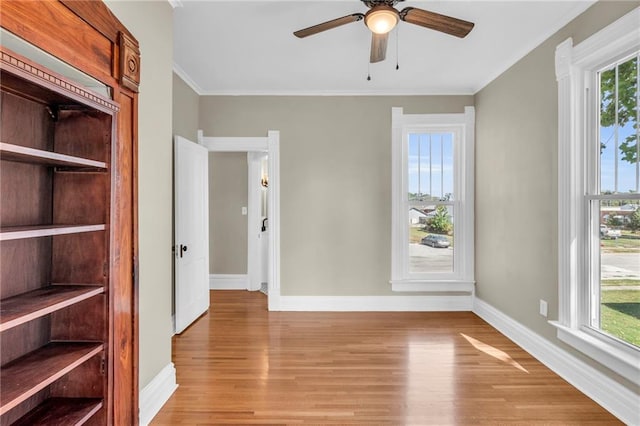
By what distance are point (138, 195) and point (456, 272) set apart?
3.59m

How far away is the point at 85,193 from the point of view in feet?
4.92

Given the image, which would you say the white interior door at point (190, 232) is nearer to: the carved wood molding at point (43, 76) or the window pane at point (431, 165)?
the carved wood molding at point (43, 76)

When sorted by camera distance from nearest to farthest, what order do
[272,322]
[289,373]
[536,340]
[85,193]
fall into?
[85,193] → [289,373] → [536,340] → [272,322]

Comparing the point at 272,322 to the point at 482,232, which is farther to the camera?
the point at 482,232

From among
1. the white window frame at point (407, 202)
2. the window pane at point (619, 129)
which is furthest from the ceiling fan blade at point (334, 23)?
the white window frame at point (407, 202)

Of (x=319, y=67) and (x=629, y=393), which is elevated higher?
(x=319, y=67)

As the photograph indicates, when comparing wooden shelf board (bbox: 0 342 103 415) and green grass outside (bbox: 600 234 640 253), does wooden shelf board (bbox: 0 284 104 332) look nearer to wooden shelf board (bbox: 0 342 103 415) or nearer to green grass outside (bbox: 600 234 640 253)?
wooden shelf board (bbox: 0 342 103 415)

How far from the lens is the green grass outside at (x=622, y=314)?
6.78 ft

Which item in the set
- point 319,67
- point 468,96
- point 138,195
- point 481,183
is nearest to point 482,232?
point 481,183

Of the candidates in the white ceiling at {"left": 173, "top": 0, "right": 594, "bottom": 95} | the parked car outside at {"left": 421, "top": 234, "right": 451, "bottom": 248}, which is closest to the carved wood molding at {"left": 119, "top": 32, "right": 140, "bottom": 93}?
the white ceiling at {"left": 173, "top": 0, "right": 594, "bottom": 95}

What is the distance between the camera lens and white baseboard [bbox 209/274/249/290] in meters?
5.03

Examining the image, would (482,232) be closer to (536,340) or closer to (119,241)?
(536,340)

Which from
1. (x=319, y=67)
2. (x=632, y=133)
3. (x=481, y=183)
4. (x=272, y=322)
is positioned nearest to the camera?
(x=632, y=133)

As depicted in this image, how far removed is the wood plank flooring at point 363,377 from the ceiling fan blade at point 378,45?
7.69 ft
